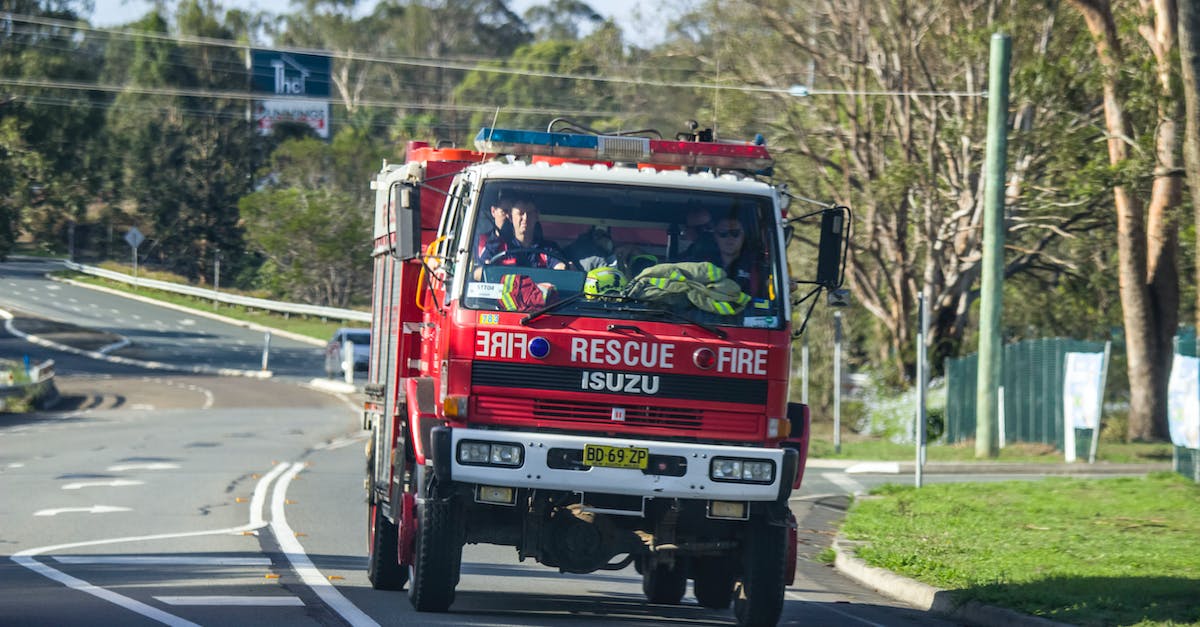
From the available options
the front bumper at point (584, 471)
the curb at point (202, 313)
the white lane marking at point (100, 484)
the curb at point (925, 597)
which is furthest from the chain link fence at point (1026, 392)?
the curb at point (202, 313)

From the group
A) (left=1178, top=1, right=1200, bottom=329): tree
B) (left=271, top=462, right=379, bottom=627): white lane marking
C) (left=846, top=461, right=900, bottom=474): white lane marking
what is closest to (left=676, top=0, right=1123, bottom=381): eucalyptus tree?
(left=846, top=461, right=900, bottom=474): white lane marking

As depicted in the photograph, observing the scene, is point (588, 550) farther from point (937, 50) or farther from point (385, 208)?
point (937, 50)

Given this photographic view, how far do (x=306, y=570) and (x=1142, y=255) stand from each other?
70.5 feet

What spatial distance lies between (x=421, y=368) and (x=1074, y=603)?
452cm

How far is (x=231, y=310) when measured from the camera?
4266cm

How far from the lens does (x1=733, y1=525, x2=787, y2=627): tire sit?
952cm

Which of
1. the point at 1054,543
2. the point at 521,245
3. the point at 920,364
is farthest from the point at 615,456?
the point at 920,364

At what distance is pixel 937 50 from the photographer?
35.5 m

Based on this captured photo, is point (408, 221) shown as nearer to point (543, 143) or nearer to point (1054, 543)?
point (543, 143)

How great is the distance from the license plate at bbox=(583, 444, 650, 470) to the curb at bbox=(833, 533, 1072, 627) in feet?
9.27

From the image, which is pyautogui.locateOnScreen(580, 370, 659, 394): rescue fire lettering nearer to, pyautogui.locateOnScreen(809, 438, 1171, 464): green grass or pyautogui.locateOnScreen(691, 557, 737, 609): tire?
pyautogui.locateOnScreen(691, 557, 737, 609): tire

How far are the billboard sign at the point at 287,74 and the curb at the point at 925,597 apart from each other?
37.8m

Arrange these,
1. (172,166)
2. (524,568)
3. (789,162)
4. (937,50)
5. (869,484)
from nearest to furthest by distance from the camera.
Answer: (524,568) → (869,484) → (937,50) → (789,162) → (172,166)

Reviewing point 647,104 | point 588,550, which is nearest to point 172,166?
point 647,104
